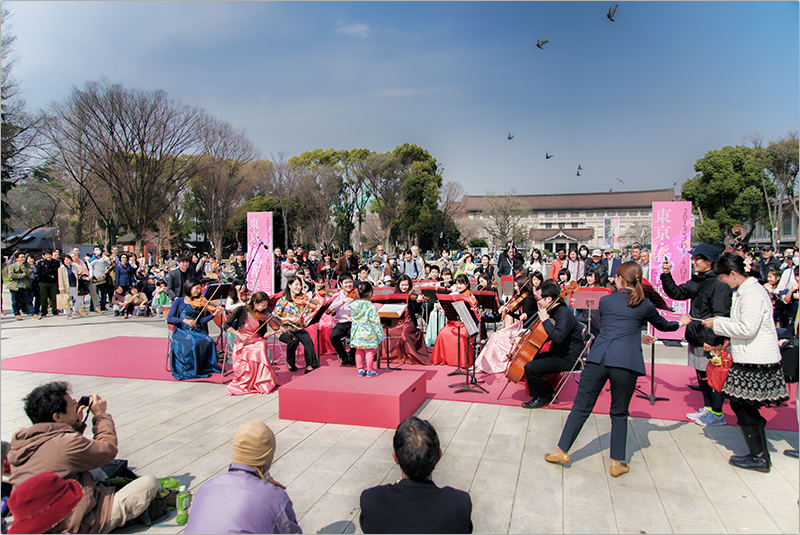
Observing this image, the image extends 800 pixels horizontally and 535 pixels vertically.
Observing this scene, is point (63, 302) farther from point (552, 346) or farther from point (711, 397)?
point (711, 397)

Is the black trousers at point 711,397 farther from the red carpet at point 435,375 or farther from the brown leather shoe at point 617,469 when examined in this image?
the brown leather shoe at point 617,469

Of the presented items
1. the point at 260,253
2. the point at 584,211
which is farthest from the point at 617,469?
the point at 584,211

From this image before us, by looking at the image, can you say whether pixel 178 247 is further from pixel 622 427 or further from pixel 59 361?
pixel 622 427

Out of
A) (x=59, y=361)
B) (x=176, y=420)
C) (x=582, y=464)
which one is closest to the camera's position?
(x=582, y=464)

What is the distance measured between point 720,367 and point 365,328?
388cm

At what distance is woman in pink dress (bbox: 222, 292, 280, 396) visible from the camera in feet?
20.1

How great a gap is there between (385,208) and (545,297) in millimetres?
38308

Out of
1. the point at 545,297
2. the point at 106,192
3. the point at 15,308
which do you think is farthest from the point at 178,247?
the point at 545,297

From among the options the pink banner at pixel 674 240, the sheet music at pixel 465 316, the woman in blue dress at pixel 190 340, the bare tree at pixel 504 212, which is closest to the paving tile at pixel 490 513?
the sheet music at pixel 465 316

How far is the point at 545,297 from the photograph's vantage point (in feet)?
15.5

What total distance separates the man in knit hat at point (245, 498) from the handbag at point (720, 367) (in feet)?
11.8

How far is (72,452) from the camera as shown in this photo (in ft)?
8.37

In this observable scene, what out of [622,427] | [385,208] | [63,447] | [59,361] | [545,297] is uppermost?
[385,208]

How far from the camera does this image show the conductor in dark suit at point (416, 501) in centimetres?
185
